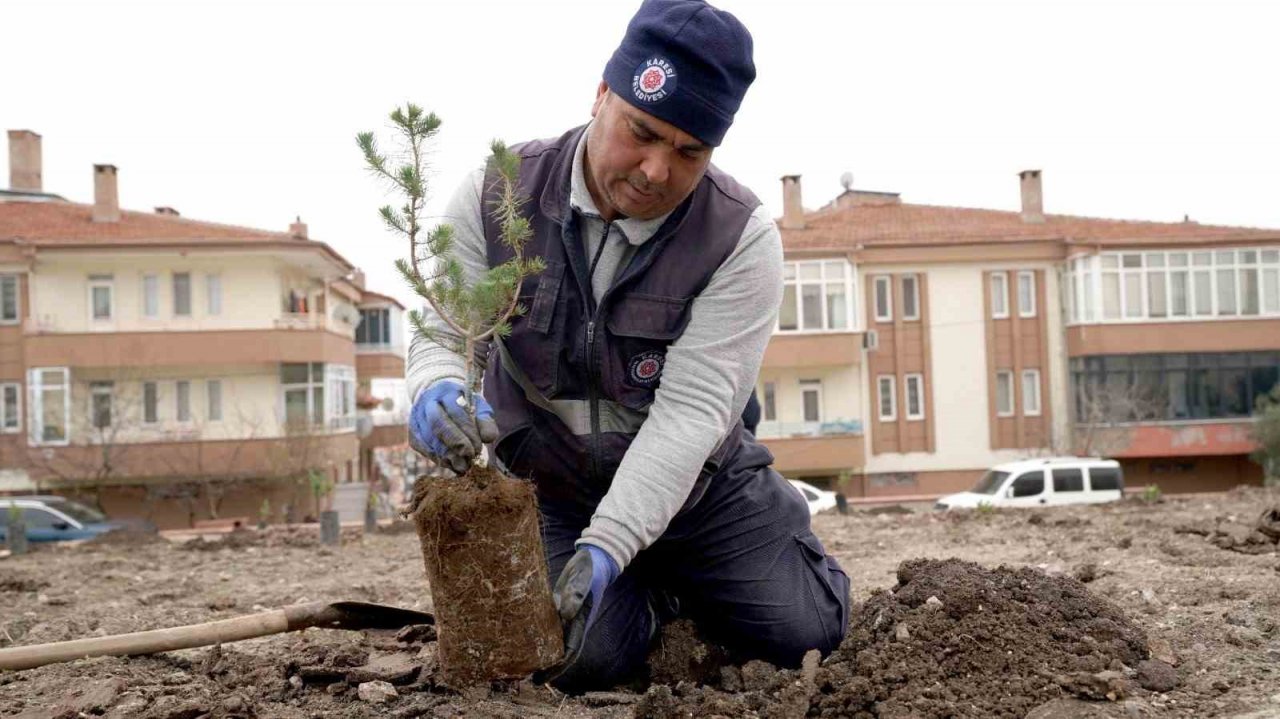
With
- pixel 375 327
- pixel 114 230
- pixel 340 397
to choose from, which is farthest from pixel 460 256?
pixel 375 327

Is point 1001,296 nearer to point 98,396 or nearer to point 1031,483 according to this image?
point 1031,483

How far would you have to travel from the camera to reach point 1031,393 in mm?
27031

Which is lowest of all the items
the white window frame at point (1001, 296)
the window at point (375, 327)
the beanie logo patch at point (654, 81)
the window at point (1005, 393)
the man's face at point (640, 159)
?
the window at point (1005, 393)

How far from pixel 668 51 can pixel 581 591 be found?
1.33m

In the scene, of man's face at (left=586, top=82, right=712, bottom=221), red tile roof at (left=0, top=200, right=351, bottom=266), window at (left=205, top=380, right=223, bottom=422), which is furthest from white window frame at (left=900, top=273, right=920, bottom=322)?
man's face at (left=586, top=82, right=712, bottom=221)

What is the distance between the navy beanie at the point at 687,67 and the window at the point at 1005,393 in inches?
1003

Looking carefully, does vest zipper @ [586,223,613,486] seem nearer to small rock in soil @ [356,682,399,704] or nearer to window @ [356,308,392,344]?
small rock in soil @ [356,682,399,704]

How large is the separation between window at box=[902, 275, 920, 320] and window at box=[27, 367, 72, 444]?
1905 cm

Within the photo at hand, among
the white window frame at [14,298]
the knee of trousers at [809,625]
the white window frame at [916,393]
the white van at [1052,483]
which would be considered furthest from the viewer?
the white window frame at [916,393]

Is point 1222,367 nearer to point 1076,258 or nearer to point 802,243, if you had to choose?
point 1076,258

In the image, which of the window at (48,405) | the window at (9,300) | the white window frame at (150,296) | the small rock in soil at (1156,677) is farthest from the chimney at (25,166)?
the small rock in soil at (1156,677)

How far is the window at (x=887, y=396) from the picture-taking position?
26.4 metres

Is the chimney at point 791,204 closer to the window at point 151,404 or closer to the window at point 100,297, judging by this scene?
the window at point 151,404

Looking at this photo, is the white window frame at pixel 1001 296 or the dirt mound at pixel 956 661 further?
the white window frame at pixel 1001 296
